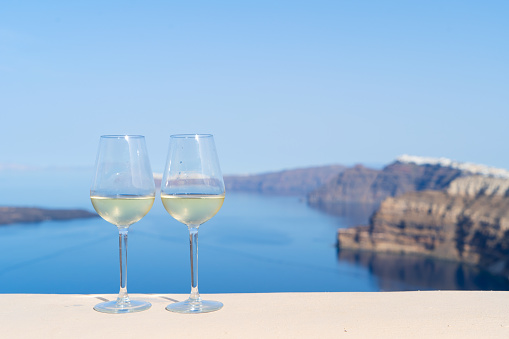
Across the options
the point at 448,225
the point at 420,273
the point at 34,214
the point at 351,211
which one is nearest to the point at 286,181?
the point at 351,211

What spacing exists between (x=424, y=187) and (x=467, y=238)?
Result: 68.7 metres

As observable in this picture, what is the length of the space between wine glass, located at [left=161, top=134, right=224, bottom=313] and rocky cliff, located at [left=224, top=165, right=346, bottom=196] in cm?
18682

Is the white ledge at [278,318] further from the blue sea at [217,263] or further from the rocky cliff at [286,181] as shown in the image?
the rocky cliff at [286,181]

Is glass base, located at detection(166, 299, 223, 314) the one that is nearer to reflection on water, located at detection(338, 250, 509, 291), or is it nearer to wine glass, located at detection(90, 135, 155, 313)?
wine glass, located at detection(90, 135, 155, 313)

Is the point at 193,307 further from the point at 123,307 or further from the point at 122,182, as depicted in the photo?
the point at 122,182

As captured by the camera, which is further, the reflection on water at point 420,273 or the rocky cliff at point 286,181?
the rocky cliff at point 286,181

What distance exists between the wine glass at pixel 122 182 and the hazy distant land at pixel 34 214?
108m

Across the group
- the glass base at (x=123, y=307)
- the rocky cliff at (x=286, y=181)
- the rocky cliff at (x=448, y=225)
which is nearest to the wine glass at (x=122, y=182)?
the glass base at (x=123, y=307)

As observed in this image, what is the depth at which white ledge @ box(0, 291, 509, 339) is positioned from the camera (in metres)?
1.65

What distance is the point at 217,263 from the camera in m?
70.6

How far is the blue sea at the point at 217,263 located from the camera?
193 ft

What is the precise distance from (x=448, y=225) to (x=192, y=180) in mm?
79070

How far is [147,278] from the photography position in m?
59.1

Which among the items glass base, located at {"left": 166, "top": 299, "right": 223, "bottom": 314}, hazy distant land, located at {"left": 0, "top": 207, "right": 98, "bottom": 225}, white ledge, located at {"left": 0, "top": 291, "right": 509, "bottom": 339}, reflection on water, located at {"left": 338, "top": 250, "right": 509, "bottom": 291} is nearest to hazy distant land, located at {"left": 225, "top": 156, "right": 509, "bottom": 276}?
reflection on water, located at {"left": 338, "top": 250, "right": 509, "bottom": 291}
